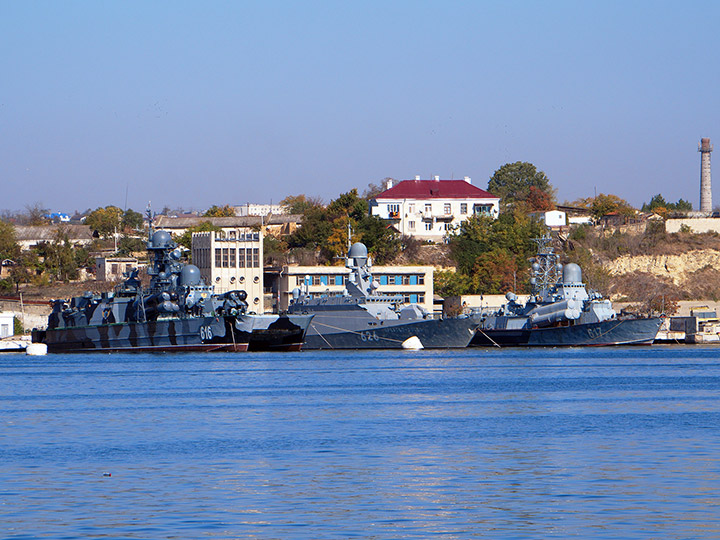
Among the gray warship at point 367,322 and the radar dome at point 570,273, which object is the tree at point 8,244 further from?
the radar dome at point 570,273

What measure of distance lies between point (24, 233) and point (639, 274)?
74932 millimetres

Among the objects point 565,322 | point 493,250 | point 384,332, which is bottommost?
point 384,332

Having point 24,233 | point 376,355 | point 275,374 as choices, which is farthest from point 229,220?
point 275,374

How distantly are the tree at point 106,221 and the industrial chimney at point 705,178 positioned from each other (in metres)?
78.8

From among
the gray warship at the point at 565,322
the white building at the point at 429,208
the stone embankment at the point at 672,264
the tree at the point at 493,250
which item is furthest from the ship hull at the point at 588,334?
the white building at the point at 429,208

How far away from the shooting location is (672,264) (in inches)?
4847

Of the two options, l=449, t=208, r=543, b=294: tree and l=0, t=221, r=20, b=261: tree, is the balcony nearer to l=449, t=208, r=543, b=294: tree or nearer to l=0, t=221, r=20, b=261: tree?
l=449, t=208, r=543, b=294: tree

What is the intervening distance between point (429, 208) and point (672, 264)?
2980 centimetres

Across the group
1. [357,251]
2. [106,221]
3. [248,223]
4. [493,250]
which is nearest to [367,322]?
[357,251]

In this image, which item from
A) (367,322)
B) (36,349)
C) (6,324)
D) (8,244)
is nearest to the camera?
(367,322)

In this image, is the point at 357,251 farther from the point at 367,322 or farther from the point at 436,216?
the point at 436,216

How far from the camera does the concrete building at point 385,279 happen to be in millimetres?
107625

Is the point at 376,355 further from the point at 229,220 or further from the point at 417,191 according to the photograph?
the point at 229,220

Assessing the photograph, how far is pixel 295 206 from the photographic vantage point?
188m
